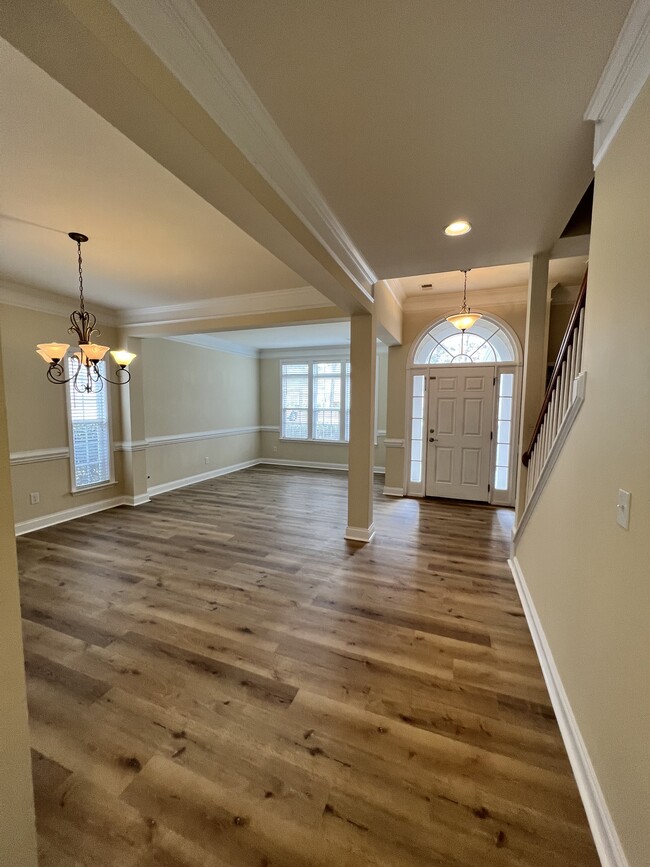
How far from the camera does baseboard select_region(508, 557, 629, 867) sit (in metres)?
1.12

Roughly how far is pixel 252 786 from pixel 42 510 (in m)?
4.20

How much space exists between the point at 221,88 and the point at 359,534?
11.5 ft

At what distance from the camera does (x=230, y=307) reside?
428cm

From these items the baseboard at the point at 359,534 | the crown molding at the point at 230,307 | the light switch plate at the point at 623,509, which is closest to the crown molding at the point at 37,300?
the crown molding at the point at 230,307

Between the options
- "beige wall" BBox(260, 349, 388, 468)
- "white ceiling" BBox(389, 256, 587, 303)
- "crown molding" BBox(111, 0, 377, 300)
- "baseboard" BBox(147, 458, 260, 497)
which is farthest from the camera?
"beige wall" BBox(260, 349, 388, 468)

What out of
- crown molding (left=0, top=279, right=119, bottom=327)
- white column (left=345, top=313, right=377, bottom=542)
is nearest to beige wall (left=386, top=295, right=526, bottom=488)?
white column (left=345, top=313, right=377, bottom=542)

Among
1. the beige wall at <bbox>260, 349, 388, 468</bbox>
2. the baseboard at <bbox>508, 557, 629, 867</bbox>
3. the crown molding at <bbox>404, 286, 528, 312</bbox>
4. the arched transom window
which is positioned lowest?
the baseboard at <bbox>508, 557, 629, 867</bbox>

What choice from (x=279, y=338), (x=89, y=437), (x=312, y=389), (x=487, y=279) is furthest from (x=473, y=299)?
(x=89, y=437)

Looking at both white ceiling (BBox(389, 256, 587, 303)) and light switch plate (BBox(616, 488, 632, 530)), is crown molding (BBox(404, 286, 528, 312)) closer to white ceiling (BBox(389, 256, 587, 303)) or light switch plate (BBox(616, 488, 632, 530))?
white ceiling (BBox(389, 256, 587, 303))

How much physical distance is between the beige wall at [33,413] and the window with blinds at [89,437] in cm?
10

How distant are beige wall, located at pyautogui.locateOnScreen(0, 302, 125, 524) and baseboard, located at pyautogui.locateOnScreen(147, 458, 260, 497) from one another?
126 centimetres

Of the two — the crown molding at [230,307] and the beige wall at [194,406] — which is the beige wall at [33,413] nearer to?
the crown molding at [230,307]

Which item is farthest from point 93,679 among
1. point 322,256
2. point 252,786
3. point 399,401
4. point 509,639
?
point 399,401

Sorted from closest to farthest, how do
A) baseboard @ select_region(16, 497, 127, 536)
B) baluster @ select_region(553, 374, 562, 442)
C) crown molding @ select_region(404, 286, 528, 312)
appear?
baluster @ select_region(553, 374, 562, 442) < baseboard @ select_region(16, 497, 127, 536) < crown molding @ select_region(404, 286, 528, 312)
